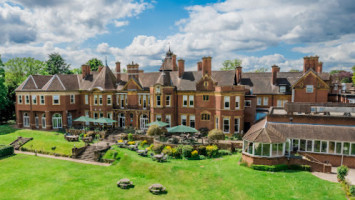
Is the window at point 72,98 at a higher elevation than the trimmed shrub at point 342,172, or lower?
higher

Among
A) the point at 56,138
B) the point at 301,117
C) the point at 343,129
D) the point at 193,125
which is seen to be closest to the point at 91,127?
the point at 56,138

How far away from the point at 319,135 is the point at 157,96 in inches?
871

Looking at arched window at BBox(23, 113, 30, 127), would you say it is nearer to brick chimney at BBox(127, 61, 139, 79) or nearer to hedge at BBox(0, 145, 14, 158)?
hedge at BBox(0, 145, 14, 158)

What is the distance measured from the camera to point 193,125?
117ft

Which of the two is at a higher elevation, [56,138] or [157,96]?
[157,96]

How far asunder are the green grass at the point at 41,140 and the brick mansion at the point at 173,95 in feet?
8.68

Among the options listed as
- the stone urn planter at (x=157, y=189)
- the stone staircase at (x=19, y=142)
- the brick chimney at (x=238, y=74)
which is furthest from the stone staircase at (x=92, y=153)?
the brick chimney at (x=238, y=74)

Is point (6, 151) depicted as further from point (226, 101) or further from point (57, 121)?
point (226, 101)

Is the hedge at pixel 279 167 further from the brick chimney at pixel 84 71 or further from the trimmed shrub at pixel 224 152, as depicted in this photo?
the brick chimney at pixel 84 71

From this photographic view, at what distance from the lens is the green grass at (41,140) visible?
2991 centimetres

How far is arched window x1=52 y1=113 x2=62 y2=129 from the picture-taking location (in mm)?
39812

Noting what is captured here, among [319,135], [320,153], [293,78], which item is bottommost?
[320,153]

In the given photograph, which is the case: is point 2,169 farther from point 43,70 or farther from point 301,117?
point 43,70

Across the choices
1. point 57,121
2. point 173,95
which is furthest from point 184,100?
point 57,121
